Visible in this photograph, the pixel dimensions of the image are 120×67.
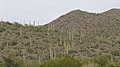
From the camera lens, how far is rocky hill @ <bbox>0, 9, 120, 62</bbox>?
4669 centimetres

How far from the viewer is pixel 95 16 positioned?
7912cm

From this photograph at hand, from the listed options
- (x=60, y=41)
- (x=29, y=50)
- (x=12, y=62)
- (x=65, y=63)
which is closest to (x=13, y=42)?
(x=29, y=50)

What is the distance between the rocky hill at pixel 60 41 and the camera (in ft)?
153

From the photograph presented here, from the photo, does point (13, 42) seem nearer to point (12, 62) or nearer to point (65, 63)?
point (12, 62)

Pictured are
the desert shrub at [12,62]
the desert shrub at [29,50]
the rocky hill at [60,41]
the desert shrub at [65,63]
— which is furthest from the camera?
the desert shrub at [29,50]

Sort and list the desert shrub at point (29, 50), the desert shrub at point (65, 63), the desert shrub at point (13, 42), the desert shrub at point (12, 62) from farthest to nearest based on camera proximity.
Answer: the desert shrub at point (13, 42)
the desert shrub at point (29, 50)
the desert shrub at point (12, 62)
the desert shrub at point (65, 63)

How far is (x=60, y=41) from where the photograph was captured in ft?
170

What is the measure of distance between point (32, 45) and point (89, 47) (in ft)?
26.6

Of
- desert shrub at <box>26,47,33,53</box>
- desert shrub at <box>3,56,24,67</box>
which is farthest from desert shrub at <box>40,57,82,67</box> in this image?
desert shrub at <box>26,47,33,53</box>

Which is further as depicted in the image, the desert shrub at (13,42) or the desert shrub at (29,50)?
the desert shrub at (13,42)

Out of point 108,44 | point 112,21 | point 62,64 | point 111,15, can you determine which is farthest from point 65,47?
point 111,15

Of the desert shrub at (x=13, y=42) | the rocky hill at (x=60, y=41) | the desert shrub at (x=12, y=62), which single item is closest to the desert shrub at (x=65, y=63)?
the desert shrub at (x=12, y=62)

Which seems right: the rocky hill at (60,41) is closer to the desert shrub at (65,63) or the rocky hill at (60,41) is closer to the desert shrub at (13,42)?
the desert shrub at (13,42)

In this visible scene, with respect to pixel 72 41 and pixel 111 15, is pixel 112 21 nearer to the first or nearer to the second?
pixel 111 15
